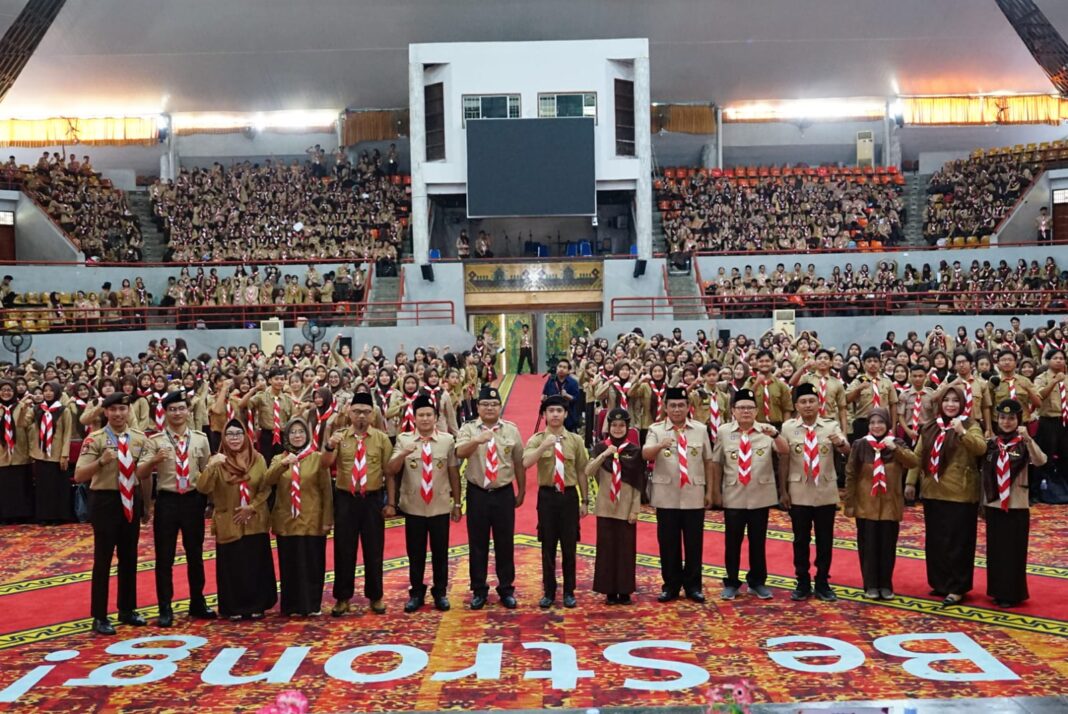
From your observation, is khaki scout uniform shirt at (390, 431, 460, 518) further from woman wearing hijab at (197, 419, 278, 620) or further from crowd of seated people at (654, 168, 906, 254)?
crowd of seated people at (654, 168, 906, 254)

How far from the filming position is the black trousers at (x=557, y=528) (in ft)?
26.0

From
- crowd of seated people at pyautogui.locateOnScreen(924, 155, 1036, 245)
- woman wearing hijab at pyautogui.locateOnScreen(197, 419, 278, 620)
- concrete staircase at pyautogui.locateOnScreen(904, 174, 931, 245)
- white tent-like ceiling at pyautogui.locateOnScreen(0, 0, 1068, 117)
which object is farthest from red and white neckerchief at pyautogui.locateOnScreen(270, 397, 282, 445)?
concrete staircase at pyautogui.locateOnScreen(904, 174, 931, 245)

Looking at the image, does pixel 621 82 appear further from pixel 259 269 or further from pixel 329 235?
pixel 259 269

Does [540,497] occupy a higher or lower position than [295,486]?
lower

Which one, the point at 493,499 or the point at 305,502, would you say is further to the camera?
the point at 493,499

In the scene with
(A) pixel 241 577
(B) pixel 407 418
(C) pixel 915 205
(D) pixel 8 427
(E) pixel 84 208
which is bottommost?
(A) pixel 241 577

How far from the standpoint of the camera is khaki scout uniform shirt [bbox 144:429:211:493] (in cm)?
766

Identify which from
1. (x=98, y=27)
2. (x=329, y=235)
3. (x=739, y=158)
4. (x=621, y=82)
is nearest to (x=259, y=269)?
(x=329, y=235)

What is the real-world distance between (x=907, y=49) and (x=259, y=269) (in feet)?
71.7

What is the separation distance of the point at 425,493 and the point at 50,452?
247 inches

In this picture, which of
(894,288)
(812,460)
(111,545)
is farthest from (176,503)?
(894,288)

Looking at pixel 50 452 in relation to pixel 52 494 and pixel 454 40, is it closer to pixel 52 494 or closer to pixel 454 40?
pixel 52 494

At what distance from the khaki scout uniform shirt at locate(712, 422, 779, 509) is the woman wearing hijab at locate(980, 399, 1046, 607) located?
164 cm

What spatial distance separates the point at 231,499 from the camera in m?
7.65
